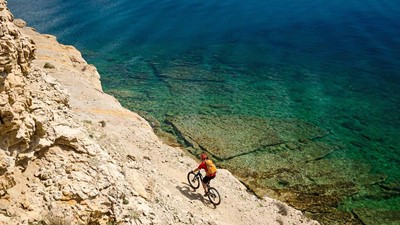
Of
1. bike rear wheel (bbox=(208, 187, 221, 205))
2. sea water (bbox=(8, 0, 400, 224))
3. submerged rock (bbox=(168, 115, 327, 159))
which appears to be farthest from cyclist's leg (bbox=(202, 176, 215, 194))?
Answer: submerged rock (bbox=(168, 115, 327, 159))

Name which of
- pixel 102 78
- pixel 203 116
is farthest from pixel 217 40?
pixel 203 116

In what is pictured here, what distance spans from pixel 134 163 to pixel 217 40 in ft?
151

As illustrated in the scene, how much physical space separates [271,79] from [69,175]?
36.7 m

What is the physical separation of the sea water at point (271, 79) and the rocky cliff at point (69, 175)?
6.74 meters

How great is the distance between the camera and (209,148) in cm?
3102

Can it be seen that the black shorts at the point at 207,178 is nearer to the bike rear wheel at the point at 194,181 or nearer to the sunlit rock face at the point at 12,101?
the bike rear wheel at the point at 194,181

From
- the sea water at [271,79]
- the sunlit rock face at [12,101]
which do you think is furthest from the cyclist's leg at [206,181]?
the sunlit rock face at [12,101]

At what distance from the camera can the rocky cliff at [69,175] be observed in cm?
1197

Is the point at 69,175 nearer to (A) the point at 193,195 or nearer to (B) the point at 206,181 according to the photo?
(B) the point at 206,181

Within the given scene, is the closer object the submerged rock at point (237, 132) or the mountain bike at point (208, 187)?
the mountain bike at point (208, 187)

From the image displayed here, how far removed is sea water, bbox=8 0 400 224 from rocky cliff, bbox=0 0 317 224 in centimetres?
674

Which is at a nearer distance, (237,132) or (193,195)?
(193,195)

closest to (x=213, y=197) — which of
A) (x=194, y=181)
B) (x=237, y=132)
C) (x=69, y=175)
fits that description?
(x=194, y=181)

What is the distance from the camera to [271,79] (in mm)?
46844
